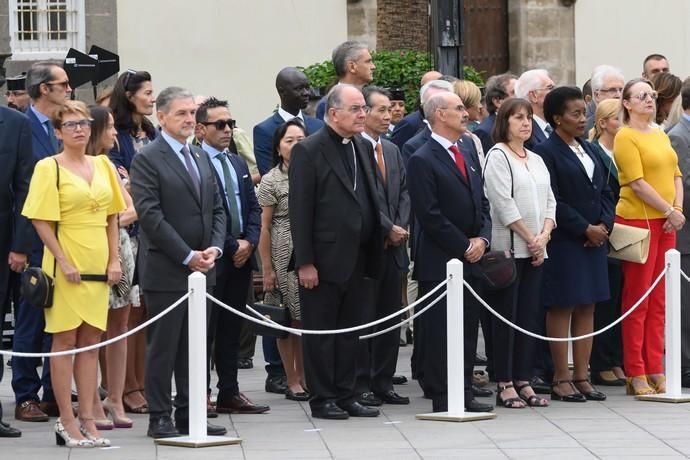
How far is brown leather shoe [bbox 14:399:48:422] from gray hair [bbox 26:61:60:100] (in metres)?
2.04

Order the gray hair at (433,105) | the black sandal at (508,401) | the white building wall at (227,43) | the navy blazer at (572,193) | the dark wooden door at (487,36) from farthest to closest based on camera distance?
the dark wooden door at (487,36) → the white building wall at (227,43) → the navy blazer at (572,193) → the black sandal at (508,401) → the gray hair at (433,105)

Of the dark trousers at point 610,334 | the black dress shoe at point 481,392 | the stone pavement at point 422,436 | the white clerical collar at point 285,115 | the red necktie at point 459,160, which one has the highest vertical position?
the white clerical collar at point 285,115

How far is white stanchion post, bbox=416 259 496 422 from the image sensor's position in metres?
11.5

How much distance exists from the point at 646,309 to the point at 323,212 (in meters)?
2.81

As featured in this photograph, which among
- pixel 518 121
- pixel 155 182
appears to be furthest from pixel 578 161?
pixel 155 182

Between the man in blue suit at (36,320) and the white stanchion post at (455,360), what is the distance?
8.34 ft

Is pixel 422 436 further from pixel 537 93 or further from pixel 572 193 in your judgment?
pixel 537 93

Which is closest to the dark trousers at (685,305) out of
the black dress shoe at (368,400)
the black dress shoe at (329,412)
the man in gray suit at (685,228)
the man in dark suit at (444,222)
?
the man in gray suit at (685,228)

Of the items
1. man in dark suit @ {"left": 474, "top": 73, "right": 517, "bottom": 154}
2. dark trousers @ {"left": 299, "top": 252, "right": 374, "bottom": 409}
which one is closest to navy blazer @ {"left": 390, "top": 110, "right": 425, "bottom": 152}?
man in dark suit @ {"left": 474, "top": 73, "right": 517, "bottom": 154}

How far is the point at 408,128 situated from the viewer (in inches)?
560

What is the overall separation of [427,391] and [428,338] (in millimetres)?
460

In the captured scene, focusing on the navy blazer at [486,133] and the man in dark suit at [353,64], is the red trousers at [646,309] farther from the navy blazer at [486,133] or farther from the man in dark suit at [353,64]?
the man in dark suit at [353,64]

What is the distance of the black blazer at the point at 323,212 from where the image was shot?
11.6m

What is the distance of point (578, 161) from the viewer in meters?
12.7
